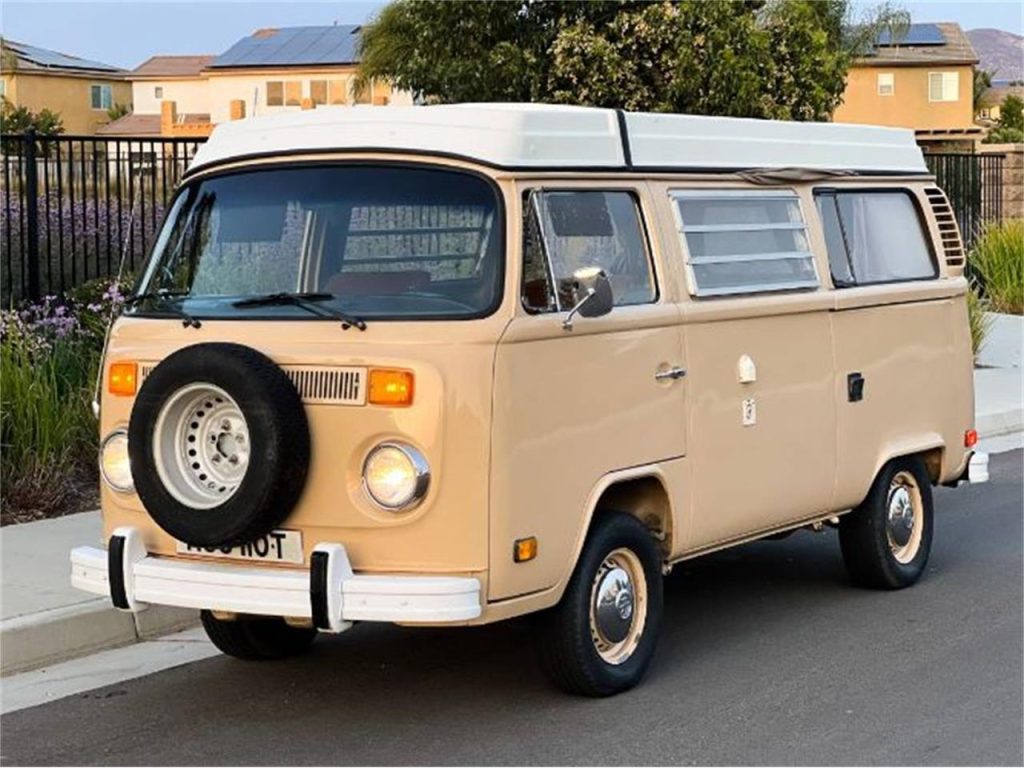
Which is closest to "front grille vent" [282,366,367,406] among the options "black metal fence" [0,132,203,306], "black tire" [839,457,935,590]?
"black tire" [839,457,935,590]

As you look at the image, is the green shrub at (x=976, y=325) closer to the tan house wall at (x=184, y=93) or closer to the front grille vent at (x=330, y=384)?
the front grille vent at (x=330, y=384)

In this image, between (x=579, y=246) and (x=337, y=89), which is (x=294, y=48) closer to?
(x=337, y=89)

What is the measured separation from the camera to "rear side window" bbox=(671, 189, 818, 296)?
7.40 meters

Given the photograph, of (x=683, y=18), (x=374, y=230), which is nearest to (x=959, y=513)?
(x=374, y=230)

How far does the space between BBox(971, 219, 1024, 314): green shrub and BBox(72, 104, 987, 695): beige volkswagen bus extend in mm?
15610

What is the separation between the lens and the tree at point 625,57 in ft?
75.0

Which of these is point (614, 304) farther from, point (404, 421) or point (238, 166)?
point (238, 166)

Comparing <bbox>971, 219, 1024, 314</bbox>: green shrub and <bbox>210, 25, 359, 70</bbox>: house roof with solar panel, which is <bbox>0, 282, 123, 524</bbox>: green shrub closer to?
<bbox>971, 219, 1024, 314</bbox>: green shrub

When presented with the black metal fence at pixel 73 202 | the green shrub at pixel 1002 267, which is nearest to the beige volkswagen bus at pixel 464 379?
the black metal fence at pixel 73 202

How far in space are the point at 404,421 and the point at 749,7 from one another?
800 inches

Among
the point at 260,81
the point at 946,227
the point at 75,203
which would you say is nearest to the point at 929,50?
the point at 260,81

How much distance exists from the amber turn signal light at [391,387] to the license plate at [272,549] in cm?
61

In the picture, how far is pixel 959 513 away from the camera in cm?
1103

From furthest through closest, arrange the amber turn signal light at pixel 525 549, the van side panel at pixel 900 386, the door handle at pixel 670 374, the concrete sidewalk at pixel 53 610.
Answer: the van side panel at pixel 900 386
the concrete sidewalk at pixel 53 610
the door handle at pixel 670 374
the amber turn signal light at pixel 525 549
